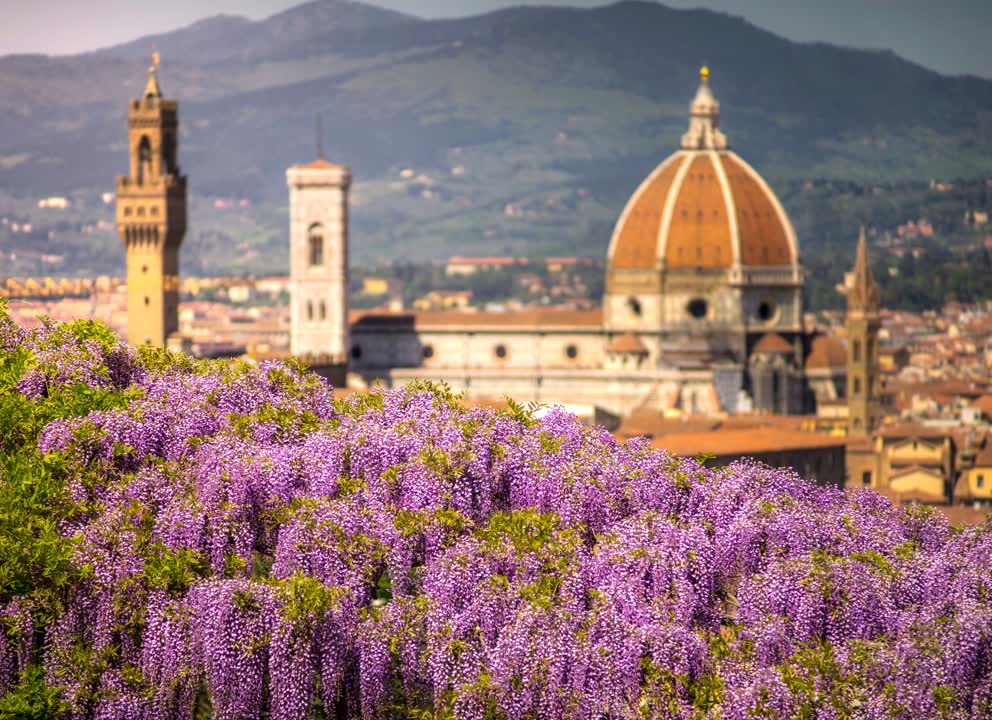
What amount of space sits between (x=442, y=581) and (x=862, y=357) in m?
81.3

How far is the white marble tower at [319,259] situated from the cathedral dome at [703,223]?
12.1 meters

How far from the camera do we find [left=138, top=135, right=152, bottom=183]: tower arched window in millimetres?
116594

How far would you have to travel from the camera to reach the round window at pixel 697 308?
11612cm

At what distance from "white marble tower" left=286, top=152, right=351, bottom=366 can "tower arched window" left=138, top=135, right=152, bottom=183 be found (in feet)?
21.2

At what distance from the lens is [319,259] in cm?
11419

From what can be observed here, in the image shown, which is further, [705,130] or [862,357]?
[705,130]

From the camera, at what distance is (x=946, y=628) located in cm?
2761

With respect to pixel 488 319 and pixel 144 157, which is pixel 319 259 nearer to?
pixel 488 319

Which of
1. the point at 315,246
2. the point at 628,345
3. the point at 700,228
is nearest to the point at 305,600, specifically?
the point at 628,345

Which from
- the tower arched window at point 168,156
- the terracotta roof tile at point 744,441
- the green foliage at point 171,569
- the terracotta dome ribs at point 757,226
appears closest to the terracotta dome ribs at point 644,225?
the terracotta dome ribs at point 757,226

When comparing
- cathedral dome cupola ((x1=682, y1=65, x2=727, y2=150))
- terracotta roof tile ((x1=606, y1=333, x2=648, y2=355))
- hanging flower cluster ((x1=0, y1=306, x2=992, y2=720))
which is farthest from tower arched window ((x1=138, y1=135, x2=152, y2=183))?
hanging flower cluster ((x1=0, y1=306, x2=992, y2=720))

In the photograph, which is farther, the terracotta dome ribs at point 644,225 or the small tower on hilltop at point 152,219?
the terracotta dome ribs at point 644,225

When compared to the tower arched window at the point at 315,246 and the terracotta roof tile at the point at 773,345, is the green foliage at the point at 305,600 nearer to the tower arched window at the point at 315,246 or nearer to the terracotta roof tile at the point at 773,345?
the terracotta roof tile at the point at 773,345

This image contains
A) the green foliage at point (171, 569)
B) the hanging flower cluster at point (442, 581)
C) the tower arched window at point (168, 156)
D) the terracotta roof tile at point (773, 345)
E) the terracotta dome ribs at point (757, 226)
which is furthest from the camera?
the tower arched window at point (168, 156)
